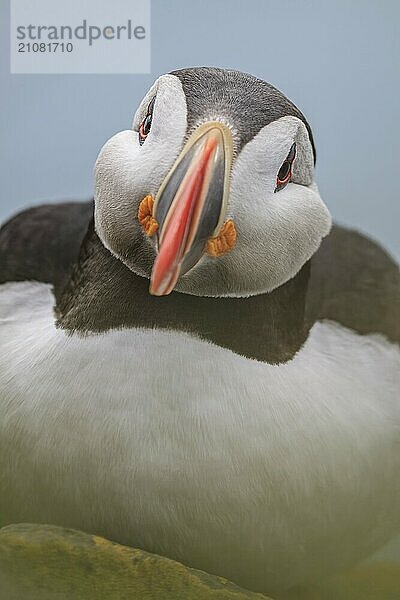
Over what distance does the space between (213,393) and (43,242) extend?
0.33 metres

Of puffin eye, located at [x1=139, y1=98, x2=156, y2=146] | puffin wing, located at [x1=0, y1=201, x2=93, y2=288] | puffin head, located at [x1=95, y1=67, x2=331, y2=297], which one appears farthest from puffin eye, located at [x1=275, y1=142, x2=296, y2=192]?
puffin wing, located at [x1=0, y1=201, x2=93, y2=288]

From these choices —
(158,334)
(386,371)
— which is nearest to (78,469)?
(158,334)

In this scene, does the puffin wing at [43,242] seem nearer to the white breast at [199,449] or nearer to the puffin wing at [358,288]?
the white breast at [199,449]

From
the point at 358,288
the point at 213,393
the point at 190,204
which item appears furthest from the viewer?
the point at 358,288

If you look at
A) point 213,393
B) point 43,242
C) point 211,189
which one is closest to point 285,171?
point 211,189

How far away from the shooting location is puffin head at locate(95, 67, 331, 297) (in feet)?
2.52

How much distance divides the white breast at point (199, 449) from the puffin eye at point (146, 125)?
0.22m

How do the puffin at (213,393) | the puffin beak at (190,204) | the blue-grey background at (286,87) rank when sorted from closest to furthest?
1. the puffin beak at (190,204)
2. the puffin at (213,393)
3. the blue-grey background at (286,87)

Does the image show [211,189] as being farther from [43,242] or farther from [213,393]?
[43,242]

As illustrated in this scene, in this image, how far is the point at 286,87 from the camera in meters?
1.00

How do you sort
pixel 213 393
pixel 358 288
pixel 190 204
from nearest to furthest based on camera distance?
pixel 190 204
pixel 213 393
pixel 358 288

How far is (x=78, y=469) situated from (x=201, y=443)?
145mm

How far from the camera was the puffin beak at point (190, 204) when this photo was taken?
2.48 feet

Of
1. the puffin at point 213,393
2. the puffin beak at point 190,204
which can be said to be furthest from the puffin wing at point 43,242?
the puffin beak at point 190,204
